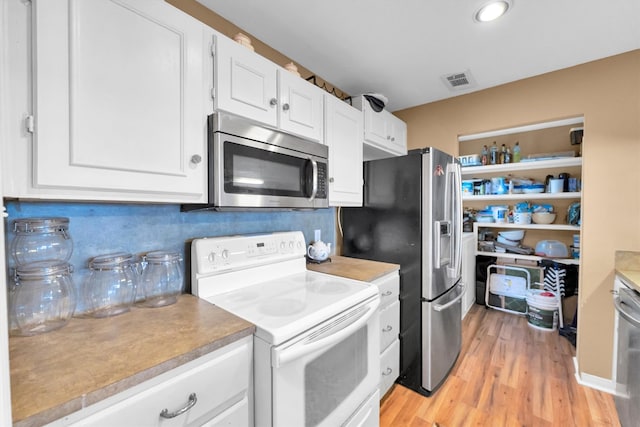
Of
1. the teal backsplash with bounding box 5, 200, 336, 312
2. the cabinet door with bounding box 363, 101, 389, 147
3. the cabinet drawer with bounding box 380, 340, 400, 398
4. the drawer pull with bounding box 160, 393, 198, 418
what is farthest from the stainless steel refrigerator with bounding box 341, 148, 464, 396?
the drawer pull with bounding box 160, 393, 198, 418

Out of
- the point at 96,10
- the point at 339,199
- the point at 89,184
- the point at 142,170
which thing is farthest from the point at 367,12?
the point at 89,184

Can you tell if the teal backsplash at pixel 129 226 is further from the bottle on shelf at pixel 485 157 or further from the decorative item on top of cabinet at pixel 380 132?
the bottle on shelf at pixel 485 157

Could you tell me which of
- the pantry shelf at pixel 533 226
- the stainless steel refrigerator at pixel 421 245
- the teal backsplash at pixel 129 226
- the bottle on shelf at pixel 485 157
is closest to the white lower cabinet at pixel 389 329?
the stainless steel refrigerator at pixel 421 245

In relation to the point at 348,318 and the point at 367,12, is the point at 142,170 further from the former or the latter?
the point at 367,12

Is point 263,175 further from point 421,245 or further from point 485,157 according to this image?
point 485,157

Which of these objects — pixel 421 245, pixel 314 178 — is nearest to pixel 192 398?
pixel 314 178

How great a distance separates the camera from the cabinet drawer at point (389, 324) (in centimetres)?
174

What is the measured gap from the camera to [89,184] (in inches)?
33.8

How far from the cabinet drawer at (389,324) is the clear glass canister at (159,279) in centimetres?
123

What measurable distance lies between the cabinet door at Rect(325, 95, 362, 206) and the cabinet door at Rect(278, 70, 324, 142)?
0.09 meters

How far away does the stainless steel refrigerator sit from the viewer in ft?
6.22

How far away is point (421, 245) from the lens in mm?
1915

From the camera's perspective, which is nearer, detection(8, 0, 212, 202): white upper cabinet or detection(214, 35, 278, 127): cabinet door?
detection(8, 0, 212, 202): white upper cabinet

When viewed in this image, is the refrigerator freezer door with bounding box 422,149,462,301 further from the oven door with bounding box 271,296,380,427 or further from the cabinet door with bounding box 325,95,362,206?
the oven door with bounding box 271,296,380,427
